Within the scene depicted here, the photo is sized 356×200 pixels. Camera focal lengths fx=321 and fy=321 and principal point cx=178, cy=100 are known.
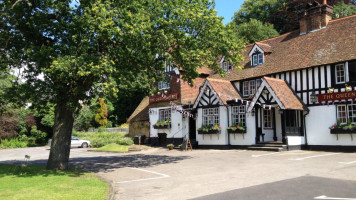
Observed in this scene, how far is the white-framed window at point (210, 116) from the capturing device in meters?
25.2

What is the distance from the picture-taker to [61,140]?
13.9 m

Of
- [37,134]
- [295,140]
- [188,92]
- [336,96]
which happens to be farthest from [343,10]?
[37,134]

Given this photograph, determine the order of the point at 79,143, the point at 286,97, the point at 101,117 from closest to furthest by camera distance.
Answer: the point at 286,97, the point at 79,143, the point at 101,117

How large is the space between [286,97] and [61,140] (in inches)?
556

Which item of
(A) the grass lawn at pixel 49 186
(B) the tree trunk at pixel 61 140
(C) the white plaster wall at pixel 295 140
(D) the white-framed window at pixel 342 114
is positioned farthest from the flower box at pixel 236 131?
(A) the grass lawn at pixel 49 186

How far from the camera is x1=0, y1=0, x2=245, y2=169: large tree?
11.9 metres

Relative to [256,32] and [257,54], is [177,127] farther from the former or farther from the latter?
Answer: [256,32]

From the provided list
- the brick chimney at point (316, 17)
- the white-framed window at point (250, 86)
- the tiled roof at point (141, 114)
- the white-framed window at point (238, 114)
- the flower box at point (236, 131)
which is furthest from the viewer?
the tiled roof at point (141, 114)

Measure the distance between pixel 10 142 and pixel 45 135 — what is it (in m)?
4.06

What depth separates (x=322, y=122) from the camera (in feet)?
68.2

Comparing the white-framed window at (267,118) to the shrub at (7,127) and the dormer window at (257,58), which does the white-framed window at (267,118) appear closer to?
the dormer window at (257,58)

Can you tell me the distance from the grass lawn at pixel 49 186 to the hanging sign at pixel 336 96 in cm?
1543

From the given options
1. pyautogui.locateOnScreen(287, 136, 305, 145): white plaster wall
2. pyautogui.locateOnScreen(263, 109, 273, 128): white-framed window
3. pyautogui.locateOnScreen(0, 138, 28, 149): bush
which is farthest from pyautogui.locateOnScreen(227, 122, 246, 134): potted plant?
pyautogui.locateOnScreen(0, 138, 28, 149): bush

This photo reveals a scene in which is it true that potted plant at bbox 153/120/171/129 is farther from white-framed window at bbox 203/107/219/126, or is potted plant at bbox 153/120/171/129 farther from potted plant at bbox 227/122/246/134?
potted plant at bbox 227/122/246/134
